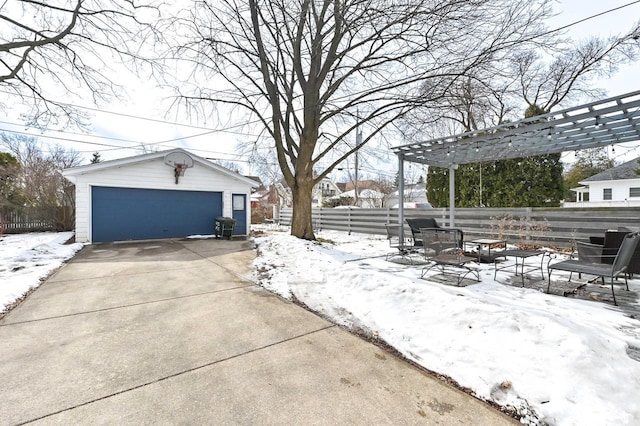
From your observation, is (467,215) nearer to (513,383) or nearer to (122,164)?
(513,383)

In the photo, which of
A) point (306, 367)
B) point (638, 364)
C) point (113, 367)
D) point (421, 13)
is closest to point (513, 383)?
point (638, 364)

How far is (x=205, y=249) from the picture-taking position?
28.6 ft

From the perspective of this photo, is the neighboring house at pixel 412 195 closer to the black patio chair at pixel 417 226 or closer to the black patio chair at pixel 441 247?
the black patio chair at pixel 417 226

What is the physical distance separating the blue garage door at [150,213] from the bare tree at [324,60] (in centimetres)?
376

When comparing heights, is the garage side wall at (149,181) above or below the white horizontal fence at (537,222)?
above

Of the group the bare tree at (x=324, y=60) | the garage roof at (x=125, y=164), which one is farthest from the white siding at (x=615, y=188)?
the garage roof at (x=125, y=164)

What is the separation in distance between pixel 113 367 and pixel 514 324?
349cm

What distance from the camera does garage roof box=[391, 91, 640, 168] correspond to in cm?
468

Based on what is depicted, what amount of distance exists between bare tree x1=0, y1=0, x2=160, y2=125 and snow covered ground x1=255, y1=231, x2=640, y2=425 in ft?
31.4

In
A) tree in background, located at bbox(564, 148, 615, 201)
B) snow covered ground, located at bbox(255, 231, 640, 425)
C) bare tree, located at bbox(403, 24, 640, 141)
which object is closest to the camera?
snow covered ground, located at bbox(255, 231, 640, 425)

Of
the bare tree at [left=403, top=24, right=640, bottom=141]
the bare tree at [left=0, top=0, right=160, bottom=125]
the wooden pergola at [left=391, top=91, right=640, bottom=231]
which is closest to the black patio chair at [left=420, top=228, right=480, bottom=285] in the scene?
the wooden pergola at [left=391, top=91, right=640, bottom=231]

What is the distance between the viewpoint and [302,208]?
9.70 m

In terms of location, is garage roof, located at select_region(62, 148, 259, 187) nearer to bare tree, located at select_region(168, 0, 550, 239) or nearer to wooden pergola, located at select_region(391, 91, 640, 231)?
bare tree, located at select_region(168, 0, 550, 239)

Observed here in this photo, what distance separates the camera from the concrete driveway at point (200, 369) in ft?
6.24
